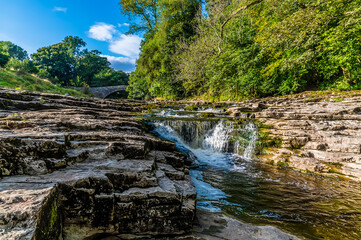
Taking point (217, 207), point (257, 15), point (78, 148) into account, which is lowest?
point (217, 207)

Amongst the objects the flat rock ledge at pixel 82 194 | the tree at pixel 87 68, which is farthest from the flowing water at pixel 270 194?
the tree at pixel 87 68

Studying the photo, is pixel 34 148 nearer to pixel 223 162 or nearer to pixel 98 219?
pixel 98 219

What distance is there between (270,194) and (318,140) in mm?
3712

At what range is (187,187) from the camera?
10.0ft

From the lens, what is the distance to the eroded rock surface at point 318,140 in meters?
5.38

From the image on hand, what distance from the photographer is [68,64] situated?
153ft

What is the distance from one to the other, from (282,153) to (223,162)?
2437 mm

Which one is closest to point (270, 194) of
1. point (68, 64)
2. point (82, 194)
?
point (82, 194)

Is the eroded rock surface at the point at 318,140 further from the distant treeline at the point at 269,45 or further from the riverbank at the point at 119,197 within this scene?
the distant treeline at the point at 269,45

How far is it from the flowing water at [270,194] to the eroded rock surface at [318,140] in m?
0.48

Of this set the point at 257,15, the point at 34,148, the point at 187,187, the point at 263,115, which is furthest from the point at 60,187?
the point at 257,15

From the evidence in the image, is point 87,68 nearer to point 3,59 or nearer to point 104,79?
point 104,79

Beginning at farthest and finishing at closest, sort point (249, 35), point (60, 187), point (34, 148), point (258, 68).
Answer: point (249, 35)
point (258, 68)
point (34, 148)
point (60, 187)

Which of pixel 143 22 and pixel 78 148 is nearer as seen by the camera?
pixel 78 148
